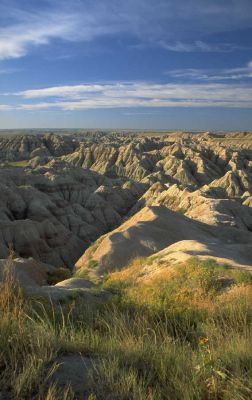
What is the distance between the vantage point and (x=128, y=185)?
66875 millimetres

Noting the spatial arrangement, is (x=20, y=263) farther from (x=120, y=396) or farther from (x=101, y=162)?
(x=101, y=162)

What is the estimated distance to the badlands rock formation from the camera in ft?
79.9

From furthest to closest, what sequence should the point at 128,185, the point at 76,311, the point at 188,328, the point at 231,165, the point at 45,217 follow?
the point at 231,165, the point at 128,185, the point at 45,217, the point at 76,311, the point at 188,328

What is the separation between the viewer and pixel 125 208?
59062 mm

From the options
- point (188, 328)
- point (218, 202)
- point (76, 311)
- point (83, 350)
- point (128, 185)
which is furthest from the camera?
point (128, 185)

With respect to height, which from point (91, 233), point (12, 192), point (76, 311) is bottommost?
point (91, 233)

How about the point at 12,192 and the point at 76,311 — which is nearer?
the point at 76,311

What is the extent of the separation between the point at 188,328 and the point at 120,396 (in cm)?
256

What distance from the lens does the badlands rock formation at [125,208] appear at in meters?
24.4

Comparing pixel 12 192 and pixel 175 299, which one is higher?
pixel 175 299

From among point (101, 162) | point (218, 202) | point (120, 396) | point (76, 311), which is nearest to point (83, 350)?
point (120, 396)

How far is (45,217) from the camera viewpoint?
4416 centimetres

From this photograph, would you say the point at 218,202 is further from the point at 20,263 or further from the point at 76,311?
the point at 76,311

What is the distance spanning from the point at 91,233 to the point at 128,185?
2302 centimetres
